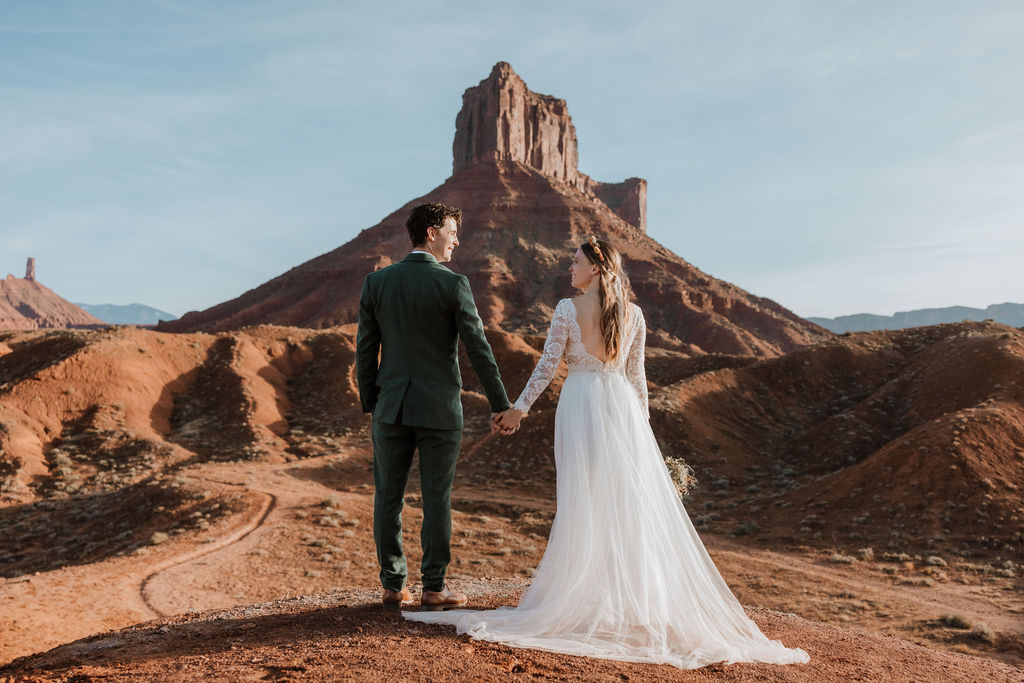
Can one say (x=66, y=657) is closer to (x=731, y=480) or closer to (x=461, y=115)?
(x=731, y=480)

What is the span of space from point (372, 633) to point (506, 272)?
7412 cm

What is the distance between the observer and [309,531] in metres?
14.6

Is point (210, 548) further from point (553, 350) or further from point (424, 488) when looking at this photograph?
point (553, 350)

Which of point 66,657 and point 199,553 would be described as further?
point 199,553

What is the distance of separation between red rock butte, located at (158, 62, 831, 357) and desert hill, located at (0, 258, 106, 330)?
97834 mm

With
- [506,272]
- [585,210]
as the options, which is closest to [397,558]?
[506,272]

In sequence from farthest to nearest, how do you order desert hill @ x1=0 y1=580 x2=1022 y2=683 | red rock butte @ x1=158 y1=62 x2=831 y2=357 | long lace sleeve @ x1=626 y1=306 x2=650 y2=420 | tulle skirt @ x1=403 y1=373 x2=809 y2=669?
red rock butte @ x1=158 y1=62 x2=831 y2=357, long lace sleeve @ x1=626 y1=306 x2=650 y2=420, tulle skirt @ x1=403 y1=373 x2=809 y2=669, desert hill @ x1=0 y1=580 x2=1022 y2=683

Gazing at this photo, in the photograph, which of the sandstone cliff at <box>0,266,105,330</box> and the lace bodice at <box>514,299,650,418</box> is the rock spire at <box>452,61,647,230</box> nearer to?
the lace bodice at <box>514,299,650,418</box>

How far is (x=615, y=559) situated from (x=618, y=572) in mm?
84

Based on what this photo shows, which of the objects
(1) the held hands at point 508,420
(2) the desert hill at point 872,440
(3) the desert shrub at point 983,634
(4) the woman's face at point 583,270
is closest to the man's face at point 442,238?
(4) the woman's face at point 583,270

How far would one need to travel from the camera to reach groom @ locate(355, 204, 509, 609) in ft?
15.5

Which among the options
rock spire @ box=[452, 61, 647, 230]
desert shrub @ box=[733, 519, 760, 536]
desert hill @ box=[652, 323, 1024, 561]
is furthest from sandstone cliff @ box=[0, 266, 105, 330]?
desert shrub @ box=[733, 519, 760, 536]

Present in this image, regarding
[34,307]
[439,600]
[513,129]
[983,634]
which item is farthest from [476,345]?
[34,307]

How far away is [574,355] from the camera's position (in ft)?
16.5
